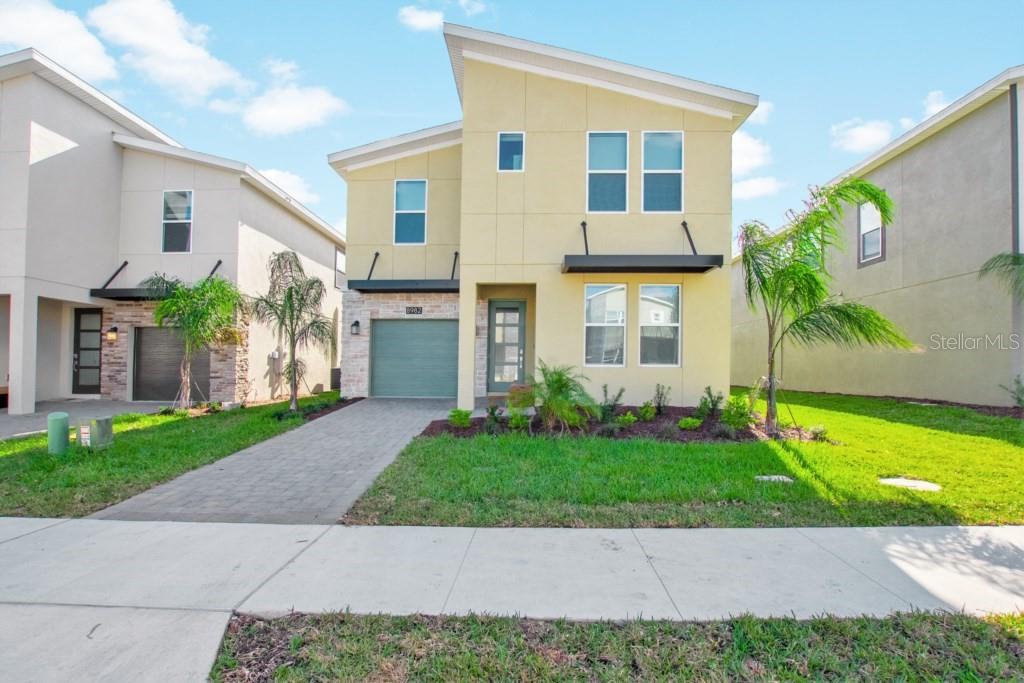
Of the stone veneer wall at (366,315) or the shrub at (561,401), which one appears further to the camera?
the stone veneer wall at (366,315)

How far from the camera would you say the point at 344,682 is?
2695 mm

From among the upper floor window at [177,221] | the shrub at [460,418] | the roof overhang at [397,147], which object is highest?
the roof overhang at [397,147]

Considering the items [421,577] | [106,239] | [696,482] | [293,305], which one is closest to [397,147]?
[293,305]

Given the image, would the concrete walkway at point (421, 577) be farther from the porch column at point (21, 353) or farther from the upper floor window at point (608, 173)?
the porch column at point (21, 353)

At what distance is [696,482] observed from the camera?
20.3 ft

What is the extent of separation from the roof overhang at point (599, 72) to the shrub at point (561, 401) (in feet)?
22.0

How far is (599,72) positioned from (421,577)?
1094 cm

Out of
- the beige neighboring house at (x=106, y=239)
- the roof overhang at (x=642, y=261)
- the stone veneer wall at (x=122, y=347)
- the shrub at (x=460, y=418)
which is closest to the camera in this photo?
the shrub at (x=460, y=418)

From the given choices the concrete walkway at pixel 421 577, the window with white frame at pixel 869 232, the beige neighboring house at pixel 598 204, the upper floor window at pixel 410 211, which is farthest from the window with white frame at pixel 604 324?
the window with white frame at pixel 869 232

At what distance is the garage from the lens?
14773 mm

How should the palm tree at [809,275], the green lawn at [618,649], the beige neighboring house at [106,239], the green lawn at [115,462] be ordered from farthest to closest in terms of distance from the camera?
the beige neighboring house at [106,239], the palm tree at [809,275], the green lawn at [115,462], the green lawn at [618,649]

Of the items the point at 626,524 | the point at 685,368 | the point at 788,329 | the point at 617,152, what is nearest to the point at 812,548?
the point at 626,524

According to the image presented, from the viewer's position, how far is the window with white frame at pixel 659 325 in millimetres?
11406

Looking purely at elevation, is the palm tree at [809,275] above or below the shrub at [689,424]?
above
